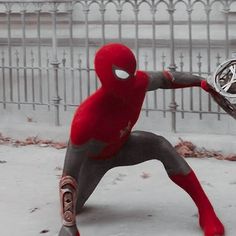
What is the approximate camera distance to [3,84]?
8133 mm

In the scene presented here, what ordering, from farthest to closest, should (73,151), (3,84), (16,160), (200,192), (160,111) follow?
(3,84)
(160,111)
(16,160)
(200,192)
(73,151)

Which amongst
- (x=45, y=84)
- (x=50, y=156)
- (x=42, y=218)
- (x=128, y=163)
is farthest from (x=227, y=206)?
→ (x=45, y=84)

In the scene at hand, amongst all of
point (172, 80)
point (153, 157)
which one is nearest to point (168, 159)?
point (153, 157)

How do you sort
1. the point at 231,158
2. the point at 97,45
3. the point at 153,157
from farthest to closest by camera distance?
the point at 97,45 → the point at 231,158 → the point at 153,157

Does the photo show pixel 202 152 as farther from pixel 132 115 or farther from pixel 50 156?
pixel 132 115

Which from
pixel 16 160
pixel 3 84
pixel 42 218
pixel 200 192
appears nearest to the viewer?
pixel 200 192

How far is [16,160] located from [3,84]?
189 cm

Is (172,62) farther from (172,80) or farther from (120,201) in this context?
(172,80)

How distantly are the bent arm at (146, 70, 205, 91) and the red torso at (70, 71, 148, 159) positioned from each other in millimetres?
121

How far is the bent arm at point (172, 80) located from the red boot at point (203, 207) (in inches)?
23.0

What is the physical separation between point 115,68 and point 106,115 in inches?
13.3

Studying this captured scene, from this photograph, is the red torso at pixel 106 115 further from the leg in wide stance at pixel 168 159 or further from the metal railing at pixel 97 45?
the metal railing at pixel 97 45

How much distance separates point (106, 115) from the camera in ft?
12.8

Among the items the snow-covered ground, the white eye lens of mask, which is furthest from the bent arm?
the snow-covered ground
